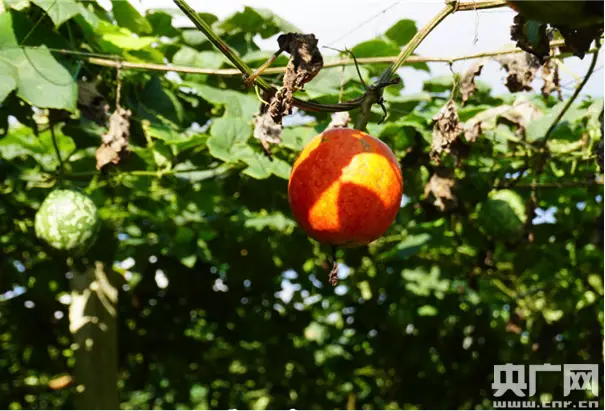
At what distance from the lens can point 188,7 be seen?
3.92ft

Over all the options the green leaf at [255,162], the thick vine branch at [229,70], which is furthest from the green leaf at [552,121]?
the green leaf at [255,162]

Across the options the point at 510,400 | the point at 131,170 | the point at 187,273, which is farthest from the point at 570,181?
the point at 187,273

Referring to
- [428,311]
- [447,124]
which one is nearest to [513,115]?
[447,124]

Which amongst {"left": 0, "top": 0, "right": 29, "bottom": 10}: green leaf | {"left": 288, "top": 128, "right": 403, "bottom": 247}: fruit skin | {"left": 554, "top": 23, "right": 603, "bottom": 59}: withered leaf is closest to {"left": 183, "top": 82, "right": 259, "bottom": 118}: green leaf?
{"left": 0, "top": 0, "right": 29, "bottom": 10}: green leaf

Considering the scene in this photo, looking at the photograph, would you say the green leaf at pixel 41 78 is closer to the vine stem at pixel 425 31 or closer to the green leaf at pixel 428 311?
the vine stem at pixel 425 31

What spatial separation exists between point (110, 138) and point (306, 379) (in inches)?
135

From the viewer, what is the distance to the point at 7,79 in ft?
6.72

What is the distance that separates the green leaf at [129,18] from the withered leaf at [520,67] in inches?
48.5

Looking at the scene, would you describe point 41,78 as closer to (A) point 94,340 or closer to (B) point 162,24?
(B) point 162,24

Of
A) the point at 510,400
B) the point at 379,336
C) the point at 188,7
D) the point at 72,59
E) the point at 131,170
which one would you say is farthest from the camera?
the point at 379,336

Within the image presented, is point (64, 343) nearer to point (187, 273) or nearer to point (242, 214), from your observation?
point (187, 273)

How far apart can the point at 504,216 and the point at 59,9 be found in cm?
173

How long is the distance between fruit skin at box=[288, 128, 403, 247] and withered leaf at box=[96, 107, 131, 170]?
996 millimetres

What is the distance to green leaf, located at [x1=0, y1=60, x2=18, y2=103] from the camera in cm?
200
